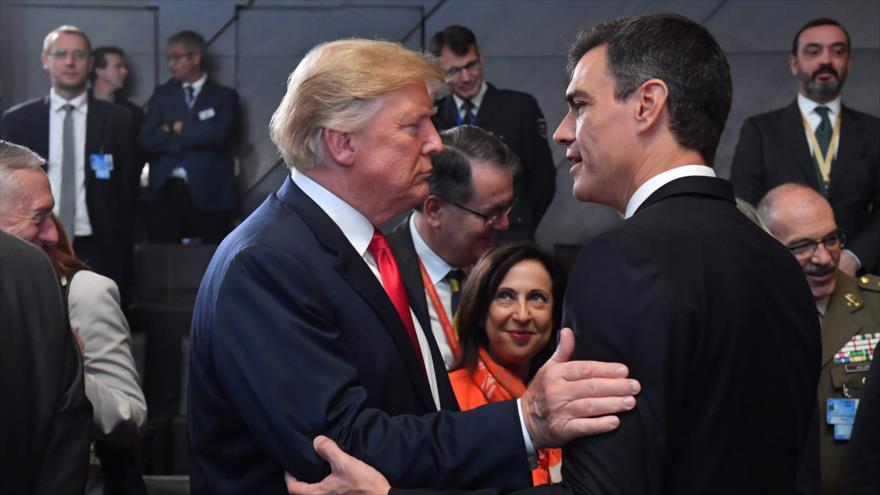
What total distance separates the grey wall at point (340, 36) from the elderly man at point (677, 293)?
6.02m

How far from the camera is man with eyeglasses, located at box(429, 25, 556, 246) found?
620 centimetres

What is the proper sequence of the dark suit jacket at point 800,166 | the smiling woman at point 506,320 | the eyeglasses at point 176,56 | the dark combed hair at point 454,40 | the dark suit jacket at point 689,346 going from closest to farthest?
the dark suit jacket at point 689,346, the smiling woman at point 506,320, the dark suit jacket at point 800,166, the dark combed hair at point 454,40, the eyeglasses at point 176,56

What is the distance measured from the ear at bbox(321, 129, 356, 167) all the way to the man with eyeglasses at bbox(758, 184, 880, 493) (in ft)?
6.10

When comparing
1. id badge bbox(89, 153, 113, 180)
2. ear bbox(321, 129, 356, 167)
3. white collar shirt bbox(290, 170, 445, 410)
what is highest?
ear bbox(321, 129, 356, 167)

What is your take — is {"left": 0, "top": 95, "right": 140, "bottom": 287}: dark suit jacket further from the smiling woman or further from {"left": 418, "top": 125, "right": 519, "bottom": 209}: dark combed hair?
the smiling woman

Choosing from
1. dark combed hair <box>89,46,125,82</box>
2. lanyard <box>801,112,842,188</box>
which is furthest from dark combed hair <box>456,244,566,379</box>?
dark combed hair <box>89,46,125,82</box>

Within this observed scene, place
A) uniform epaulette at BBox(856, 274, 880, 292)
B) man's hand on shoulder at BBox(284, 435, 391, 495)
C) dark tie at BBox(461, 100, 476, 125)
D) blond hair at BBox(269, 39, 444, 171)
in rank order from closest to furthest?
man's hand on shoulder at BBox(284, 435, 391, 495)
blond hair at BBox(269, 39, 444, 171)
uniform epaulette at BBox(856, 274, 880, 292)
dark tie at BBox(461, 100, 476, 125)

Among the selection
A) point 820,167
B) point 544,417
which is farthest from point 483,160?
point 820,167

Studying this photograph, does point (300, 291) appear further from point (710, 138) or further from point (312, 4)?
point (312, 4)

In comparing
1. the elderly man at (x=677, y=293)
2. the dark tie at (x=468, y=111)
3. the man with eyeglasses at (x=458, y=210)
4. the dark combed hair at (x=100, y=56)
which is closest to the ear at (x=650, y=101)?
the elderly man at (x=677, y=293)

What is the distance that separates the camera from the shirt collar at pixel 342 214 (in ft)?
7.70

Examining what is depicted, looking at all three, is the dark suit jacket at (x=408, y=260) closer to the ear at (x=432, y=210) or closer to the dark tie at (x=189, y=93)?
the ear at (x=432, y=210)

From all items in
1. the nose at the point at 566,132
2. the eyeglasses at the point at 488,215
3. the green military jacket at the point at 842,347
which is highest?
the nose at the point at 566,132

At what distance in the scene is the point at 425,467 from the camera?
2090 millimetres
